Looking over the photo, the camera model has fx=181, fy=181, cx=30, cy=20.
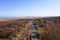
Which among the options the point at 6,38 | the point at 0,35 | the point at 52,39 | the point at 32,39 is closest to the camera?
the point at 52,39

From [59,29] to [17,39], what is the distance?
353 centimetres

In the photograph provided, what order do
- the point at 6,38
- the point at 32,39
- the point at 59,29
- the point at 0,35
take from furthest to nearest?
the point at 0,35
the point at 6,38
the point at 32,39
the point at 59,29

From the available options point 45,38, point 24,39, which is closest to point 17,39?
point 24,39

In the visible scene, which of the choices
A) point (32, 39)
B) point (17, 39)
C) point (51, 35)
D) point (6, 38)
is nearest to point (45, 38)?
point (51, 35)

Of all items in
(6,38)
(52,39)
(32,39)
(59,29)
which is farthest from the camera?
(6,38)

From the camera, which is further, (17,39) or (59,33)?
(17,39)

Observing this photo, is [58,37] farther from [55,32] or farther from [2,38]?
[2,38]

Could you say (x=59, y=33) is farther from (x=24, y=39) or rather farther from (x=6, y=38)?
(x=6, y=38)

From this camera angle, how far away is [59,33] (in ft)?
32.9

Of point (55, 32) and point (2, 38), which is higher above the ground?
point (55, 32)

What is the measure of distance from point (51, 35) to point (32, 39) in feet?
8.73

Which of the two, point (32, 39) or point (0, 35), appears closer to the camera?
point (32, 39)

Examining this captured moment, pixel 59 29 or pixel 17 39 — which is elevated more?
pixel 59 29

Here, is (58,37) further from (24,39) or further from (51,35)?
(24,39)
